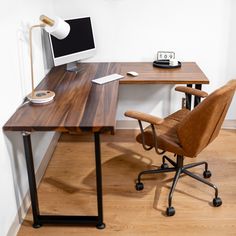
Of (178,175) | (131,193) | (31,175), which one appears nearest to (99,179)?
(31,175)

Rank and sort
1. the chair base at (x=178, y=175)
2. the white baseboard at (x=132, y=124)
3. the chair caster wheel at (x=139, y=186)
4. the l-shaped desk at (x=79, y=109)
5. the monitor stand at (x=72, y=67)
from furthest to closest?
the white baseboard at (x=132, y=124) → the monitor stand at (x=72, y=67) → the chair caster wheel at (x=139, y=186) → the chair base at (x=178, y=175) → the l-shaped desk at (x=79, y=109)

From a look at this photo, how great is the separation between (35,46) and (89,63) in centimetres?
80

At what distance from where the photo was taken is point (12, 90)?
2371 millimetres

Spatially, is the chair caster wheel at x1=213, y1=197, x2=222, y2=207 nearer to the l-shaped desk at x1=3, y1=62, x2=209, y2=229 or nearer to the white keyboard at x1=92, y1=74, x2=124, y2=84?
the l-shaped desk at x1=3, y1=62, x2=209, y2=229

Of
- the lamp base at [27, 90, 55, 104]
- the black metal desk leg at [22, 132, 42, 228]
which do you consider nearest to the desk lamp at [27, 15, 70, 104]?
the lamp base at [27, 90, 55, 104]

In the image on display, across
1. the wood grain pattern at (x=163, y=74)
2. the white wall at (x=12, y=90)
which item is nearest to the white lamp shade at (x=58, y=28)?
the white wall at (x=12, y=90)

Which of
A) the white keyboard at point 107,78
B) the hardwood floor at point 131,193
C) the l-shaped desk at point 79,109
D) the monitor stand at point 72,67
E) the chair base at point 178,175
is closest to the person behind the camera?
the l-shaped desk at point 79,109

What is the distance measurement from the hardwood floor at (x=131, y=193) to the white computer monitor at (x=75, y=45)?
2.76 feet

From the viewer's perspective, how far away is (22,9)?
261 cm

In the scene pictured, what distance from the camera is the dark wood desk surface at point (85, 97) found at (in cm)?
221

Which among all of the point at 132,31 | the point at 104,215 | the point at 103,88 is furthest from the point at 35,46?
the point at 104,215

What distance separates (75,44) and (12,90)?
1086 mm

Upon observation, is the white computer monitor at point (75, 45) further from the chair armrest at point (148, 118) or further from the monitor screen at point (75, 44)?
the chair armrest at point (148, 118)

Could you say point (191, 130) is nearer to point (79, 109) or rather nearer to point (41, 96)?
point (79, 109)
